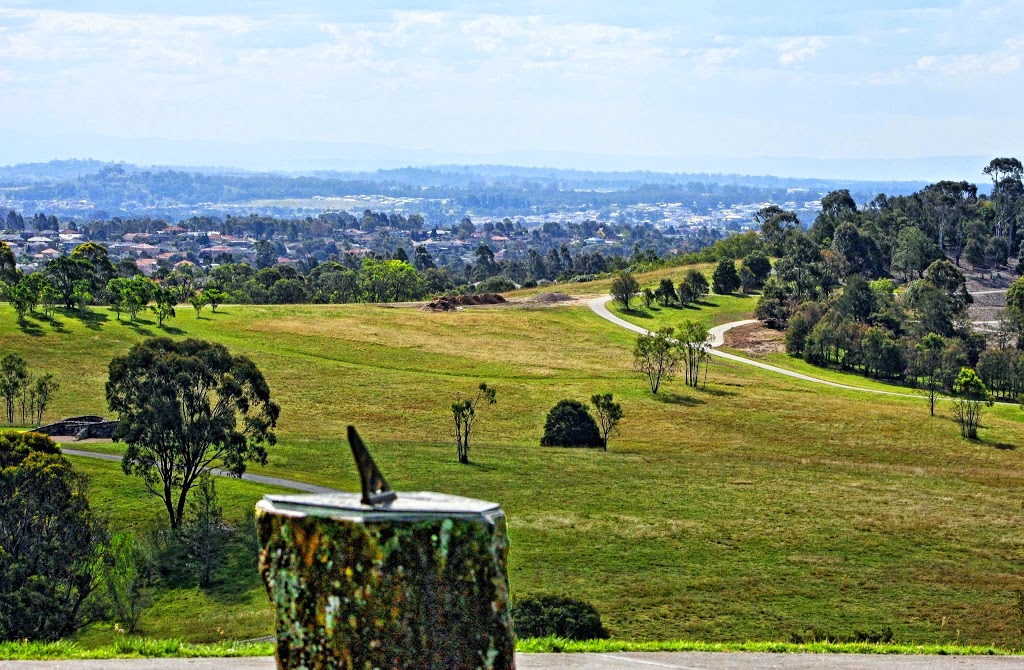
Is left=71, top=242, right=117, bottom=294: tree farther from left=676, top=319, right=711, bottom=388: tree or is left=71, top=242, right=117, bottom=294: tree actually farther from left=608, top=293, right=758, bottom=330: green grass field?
left=676, top=319, right=711, bottom=388: tree

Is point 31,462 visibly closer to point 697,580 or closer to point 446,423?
point 697,580

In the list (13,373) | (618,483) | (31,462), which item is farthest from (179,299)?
(31,462)

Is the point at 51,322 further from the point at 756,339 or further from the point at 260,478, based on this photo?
the point at 756,339

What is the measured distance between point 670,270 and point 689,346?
77862mm

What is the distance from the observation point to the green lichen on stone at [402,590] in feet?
22.7

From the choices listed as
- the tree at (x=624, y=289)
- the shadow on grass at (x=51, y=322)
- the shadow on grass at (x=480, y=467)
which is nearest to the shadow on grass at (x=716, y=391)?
the shadow on grass at (x=480, y=467)

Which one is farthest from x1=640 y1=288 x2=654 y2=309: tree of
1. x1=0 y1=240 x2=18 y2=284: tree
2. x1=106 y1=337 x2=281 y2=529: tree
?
x1=106 y1=337 x2=281 y2=529: tree

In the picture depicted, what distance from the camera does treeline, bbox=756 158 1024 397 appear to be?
102 meters

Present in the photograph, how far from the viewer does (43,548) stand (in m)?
31.5

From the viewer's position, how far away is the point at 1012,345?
4409 inches

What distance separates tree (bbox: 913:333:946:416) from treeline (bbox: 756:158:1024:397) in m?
0.17

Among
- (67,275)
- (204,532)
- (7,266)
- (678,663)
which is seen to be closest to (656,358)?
(204,532)

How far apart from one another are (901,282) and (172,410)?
423ft

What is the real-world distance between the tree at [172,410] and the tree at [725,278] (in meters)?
106
